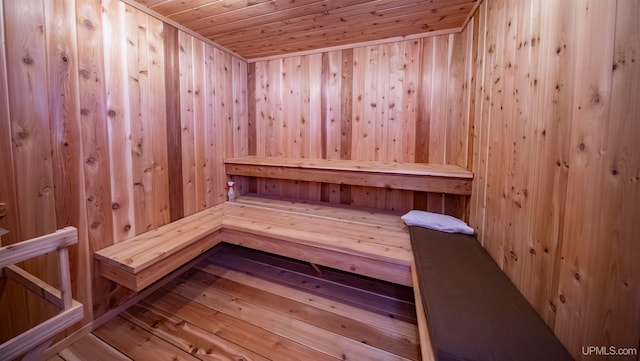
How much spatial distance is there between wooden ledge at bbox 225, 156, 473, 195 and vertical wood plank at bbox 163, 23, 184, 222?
593 millimetres

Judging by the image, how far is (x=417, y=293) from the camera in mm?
1294

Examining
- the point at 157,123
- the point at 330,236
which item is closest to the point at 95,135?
the point at 157,123

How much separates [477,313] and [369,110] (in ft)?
6.50

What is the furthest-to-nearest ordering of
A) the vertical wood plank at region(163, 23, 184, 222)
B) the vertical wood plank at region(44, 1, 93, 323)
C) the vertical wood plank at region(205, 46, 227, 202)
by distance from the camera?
the vertical wood plank at region(205, 46, 227, 202) < the vertical wood plank at region(163, 23, 184, 222) < the vertical wood plank at region(44, 1, 93, 323)

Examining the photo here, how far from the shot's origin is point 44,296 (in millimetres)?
1011

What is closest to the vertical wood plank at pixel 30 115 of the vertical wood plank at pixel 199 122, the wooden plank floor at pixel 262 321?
the wooden plank floor at pixel 262 321

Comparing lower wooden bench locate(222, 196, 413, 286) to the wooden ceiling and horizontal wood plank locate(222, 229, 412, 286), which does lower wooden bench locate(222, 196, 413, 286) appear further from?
the wooden ceiling

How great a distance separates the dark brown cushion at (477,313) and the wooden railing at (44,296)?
1.35 metres

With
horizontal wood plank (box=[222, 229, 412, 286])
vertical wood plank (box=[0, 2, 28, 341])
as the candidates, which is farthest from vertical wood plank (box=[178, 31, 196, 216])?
vertical wood plank (box=[0, 2, 28, 341])

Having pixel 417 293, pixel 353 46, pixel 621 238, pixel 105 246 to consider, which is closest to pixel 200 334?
pixel 105 246

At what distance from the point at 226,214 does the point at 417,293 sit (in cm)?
175

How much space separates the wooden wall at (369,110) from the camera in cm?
222

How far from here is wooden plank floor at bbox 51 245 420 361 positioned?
1427mm
